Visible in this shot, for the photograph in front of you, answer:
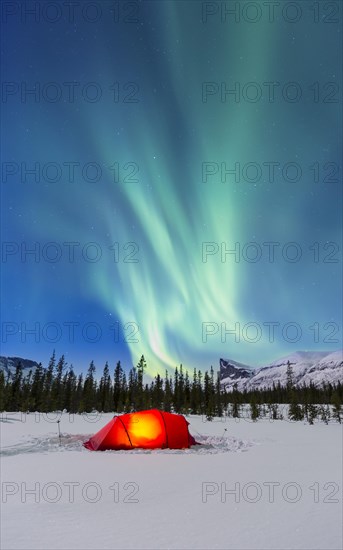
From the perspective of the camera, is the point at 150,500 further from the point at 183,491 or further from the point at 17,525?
the point at 17,525

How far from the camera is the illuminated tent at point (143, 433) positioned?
12883 millimetres

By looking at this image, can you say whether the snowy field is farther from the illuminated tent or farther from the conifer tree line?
the conifer tree line

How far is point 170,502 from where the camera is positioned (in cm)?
552

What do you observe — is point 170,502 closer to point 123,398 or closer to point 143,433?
point 143,433

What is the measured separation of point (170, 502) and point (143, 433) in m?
8.38

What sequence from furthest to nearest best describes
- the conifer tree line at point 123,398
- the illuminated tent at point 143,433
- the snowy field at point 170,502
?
the conifer tree line at point 123,398 < the illuminated tent at point 143,433 < the snowy field at point 170,502

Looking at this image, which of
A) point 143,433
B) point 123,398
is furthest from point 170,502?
point 123,398

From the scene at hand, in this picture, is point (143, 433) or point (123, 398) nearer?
point (143, 433)

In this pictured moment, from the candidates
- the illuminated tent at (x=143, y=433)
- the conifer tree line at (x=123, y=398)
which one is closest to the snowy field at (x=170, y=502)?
the illuminated tent at (x=143, y=433)

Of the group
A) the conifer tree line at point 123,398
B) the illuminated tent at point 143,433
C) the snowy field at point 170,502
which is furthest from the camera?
the conifer tree line at point 123,398

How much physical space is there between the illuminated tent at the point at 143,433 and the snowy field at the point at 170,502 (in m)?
2.25

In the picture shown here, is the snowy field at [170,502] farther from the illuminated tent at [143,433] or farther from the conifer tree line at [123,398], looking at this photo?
the conifer tree line at [123,398]

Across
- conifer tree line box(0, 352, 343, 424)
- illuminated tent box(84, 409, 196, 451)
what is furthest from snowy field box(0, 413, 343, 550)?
conifer tree line box(0, 352, 343, 424)

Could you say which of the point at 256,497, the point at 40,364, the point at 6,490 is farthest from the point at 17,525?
the point at 40,364
